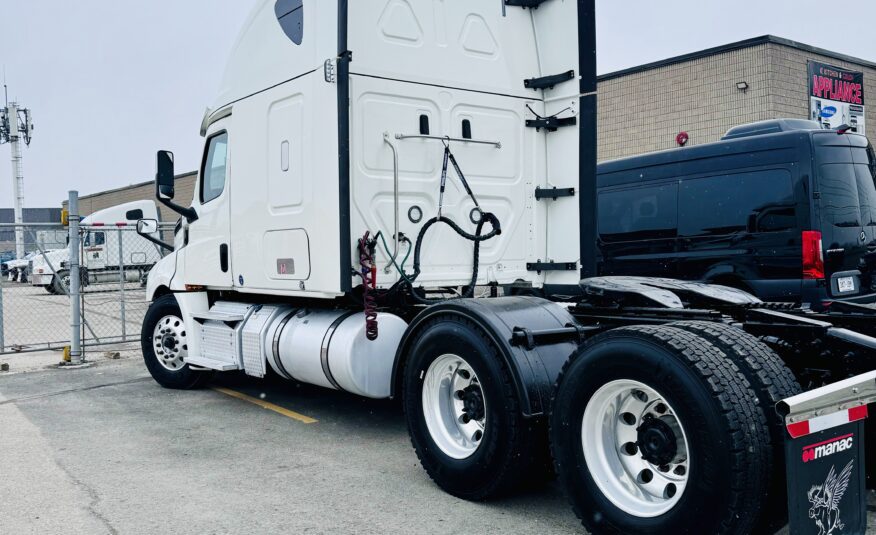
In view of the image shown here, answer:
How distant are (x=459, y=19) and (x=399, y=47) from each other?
611 mm

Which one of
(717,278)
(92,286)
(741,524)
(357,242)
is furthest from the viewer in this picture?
(92,286)

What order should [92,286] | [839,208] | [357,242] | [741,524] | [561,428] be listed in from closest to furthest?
[741,524], [561,428], [357,242], [839,208], [92,286]

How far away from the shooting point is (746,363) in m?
3.21

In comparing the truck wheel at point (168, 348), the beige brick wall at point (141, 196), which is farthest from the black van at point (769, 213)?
the beige brick wall at point (141, 196)

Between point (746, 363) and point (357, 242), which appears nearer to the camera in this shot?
point (746, 363)

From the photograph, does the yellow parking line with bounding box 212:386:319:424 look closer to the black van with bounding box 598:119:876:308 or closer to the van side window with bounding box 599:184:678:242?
the black van with bounding box 598:119:876:308

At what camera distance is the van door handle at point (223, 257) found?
7.02 m

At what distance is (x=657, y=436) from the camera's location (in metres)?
3.41

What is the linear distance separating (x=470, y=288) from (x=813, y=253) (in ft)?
11.6

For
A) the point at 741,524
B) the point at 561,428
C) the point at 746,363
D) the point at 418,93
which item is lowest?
the point at 741,524

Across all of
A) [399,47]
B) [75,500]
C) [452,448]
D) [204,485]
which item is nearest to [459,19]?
[399,47]

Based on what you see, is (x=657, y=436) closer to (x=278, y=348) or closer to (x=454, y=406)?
(x=454, y=406)

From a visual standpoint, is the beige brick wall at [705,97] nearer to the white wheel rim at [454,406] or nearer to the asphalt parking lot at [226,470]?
the asphalt parking lot at [226,470]

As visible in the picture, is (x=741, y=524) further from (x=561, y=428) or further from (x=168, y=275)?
(x=168, y=275)
